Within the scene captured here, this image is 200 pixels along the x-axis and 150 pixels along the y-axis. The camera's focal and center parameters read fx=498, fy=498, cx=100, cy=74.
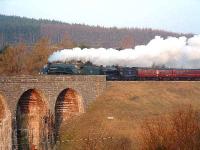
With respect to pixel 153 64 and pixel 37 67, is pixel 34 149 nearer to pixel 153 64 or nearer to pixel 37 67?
pixel 153 64

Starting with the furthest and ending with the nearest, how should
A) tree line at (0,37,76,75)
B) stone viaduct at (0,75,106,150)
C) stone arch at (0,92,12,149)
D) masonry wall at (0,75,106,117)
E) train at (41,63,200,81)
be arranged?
tree line at (0,37,76,75) < train at (41,63,200,81) < masonry wall at (0,75,106,117) < stone viaduct at (0,75,106,150) < stone arch at (0,92,12,149)

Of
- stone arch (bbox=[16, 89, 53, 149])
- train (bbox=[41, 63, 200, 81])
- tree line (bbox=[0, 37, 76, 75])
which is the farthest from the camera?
tree line (bbox=[0, 37, 76, 75])

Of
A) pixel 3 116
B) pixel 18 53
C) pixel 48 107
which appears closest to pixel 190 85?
pixel 48 107

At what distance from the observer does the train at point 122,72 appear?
173ft

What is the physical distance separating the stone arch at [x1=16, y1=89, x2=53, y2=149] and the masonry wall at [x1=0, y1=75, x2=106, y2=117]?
577 millimetres

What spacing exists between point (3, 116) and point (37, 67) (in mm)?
44997

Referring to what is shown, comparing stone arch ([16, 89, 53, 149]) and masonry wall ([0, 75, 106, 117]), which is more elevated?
masonry wall ([0, 75, 106, 117])

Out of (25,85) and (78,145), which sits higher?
(25,85)

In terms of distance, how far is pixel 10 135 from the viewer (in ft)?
117

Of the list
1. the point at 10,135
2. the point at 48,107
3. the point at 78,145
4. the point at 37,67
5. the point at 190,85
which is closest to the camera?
the point at 10,135

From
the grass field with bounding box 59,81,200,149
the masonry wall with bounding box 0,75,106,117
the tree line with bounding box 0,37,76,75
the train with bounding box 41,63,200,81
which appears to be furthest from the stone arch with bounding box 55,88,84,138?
the tree line with bounding box 0,37,76,75

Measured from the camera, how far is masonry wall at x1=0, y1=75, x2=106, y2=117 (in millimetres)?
36844

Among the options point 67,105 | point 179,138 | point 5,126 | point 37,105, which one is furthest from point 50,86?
point 179,138

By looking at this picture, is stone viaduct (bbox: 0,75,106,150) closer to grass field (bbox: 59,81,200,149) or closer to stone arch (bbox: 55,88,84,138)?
stone arch (bbox: 55,88,84,138)
